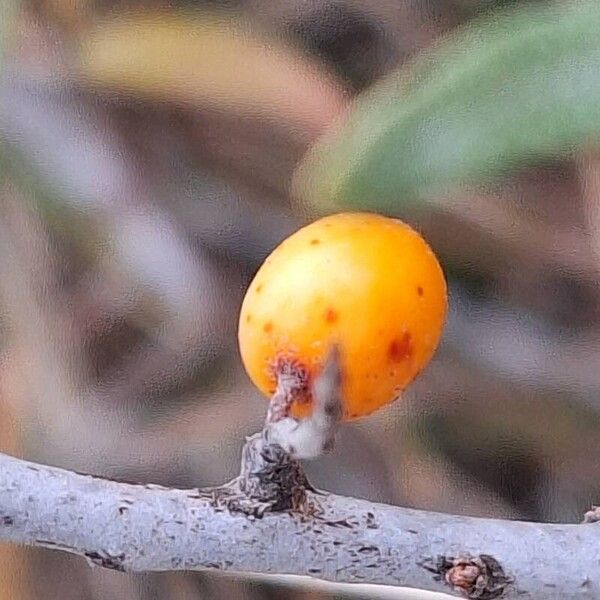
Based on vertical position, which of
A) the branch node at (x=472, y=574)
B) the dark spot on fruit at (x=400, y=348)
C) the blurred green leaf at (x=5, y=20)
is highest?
the blurred green leaf at (x=5, y=20)

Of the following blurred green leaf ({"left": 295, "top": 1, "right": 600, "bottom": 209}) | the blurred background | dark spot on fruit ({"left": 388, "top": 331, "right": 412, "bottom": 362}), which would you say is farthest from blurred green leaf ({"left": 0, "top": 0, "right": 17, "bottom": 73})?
dark spot on fruit ({"left": 388, "top": 331, "right": 412, "bottom": 362})

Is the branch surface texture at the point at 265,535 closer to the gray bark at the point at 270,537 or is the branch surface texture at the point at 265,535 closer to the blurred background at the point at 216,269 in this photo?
the gray bark at the point at 270,537

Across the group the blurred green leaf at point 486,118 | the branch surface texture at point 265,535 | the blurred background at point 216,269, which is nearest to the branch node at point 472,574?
the branch surface texture at point 265,535

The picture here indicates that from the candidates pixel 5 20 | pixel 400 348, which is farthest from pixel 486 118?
pixel 5 20

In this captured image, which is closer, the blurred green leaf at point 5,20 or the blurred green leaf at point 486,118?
the blurred green leaf at point 486,118

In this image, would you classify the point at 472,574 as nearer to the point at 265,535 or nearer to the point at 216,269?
the point at 265,535
